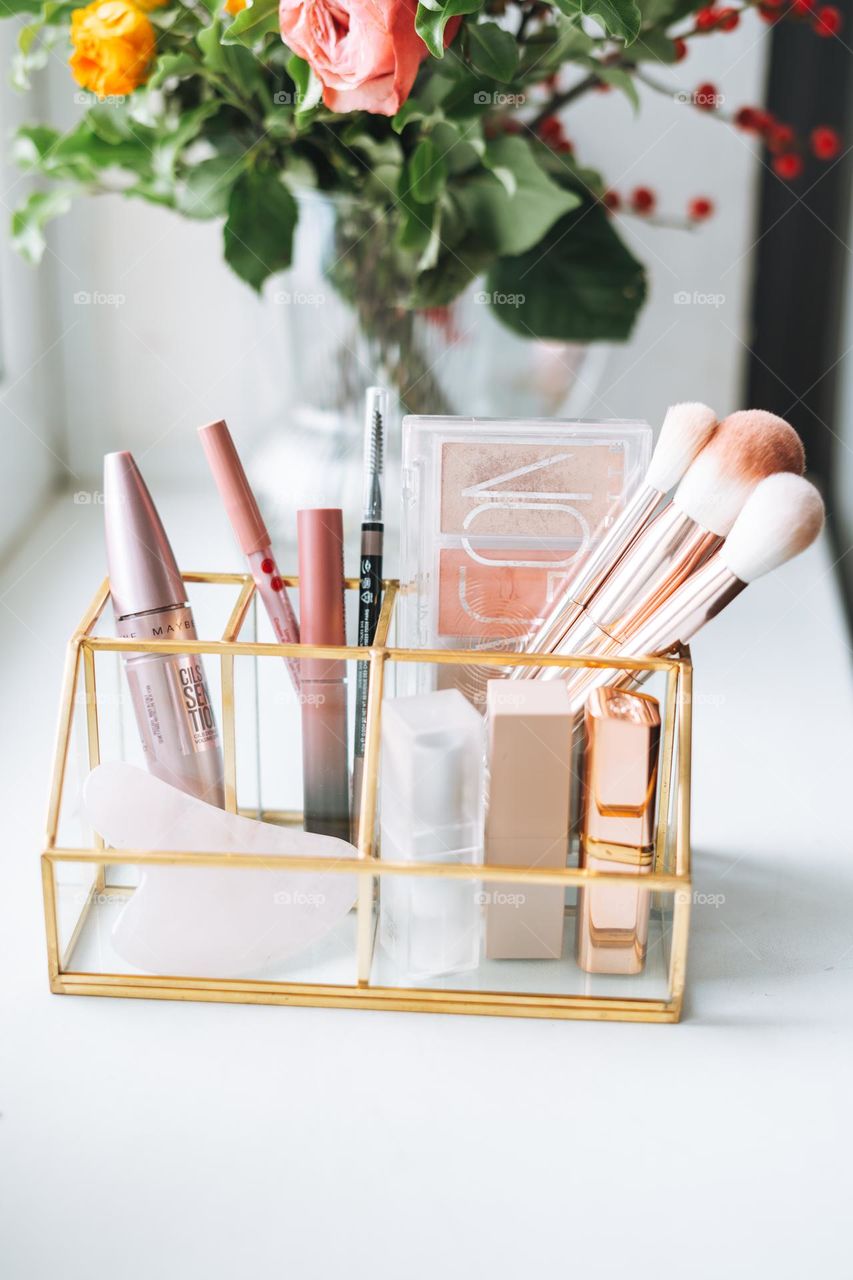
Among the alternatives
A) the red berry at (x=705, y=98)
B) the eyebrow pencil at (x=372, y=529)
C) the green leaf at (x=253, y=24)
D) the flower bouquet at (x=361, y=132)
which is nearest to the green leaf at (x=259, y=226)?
the flower bouquet at (x=361, y=132)

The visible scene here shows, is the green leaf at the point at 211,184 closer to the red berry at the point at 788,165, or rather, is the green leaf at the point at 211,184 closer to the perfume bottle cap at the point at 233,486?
the perfume bottle cap at the point at 233,486

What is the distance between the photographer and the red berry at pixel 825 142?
0.79m

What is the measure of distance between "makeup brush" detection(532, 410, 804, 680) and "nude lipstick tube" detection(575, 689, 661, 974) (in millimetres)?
25

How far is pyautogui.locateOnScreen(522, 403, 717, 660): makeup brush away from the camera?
0.40 metres

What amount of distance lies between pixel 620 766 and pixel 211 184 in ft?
1.24

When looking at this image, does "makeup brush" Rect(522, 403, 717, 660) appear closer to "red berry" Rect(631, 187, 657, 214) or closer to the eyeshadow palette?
the eyeshadow palette

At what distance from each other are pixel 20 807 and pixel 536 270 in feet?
1.36

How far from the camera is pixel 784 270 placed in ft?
2.98

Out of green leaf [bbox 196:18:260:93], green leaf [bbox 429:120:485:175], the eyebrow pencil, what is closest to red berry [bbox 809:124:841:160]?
green leaf [bbox 429:120:485:175]

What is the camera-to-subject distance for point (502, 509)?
0.43 metres

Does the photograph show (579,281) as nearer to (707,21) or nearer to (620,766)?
(707,21)

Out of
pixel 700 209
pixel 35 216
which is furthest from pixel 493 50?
pixel 700 209

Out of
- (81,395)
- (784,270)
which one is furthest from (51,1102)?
(784,270)

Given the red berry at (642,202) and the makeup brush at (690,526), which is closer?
the makeup brush at (690,526)
